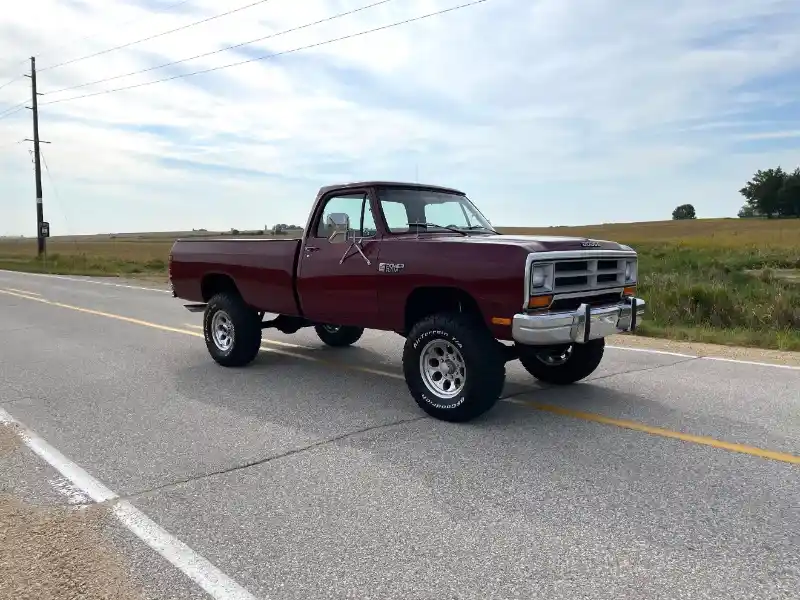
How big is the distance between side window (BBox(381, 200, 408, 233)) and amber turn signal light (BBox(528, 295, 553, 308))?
1737 millimetres

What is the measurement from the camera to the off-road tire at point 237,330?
25.8 ft

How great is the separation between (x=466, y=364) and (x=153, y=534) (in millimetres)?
2697

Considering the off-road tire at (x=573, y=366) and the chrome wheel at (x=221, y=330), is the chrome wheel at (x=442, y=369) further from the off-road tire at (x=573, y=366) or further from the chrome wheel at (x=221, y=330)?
the chrome wheel at (x=221, y=330)

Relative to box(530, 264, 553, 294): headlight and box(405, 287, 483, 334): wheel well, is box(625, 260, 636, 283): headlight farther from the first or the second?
box(405, 287, 483, 334): wheel well

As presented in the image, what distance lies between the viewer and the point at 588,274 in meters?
5.65

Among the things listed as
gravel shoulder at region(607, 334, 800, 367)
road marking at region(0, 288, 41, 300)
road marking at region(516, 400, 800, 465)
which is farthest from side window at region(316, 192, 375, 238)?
road marking at region(0, 288, 41, 300)

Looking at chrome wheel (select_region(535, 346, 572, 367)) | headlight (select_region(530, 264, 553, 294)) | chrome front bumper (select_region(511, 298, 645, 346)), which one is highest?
headlight (select_region(530, 264, 553, 294))

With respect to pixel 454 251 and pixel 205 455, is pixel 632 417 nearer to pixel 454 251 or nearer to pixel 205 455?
pixel 454 251

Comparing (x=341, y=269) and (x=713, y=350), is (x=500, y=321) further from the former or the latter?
(x=713, y=350)

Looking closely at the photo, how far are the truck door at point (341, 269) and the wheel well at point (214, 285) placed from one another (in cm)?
167

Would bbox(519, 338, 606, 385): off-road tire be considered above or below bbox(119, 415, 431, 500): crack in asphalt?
above

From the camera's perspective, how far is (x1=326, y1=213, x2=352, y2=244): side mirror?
652 cm

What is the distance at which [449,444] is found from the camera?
4.98m

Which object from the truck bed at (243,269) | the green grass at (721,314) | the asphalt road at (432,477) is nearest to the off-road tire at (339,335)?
the asphalt road at (432,477)
